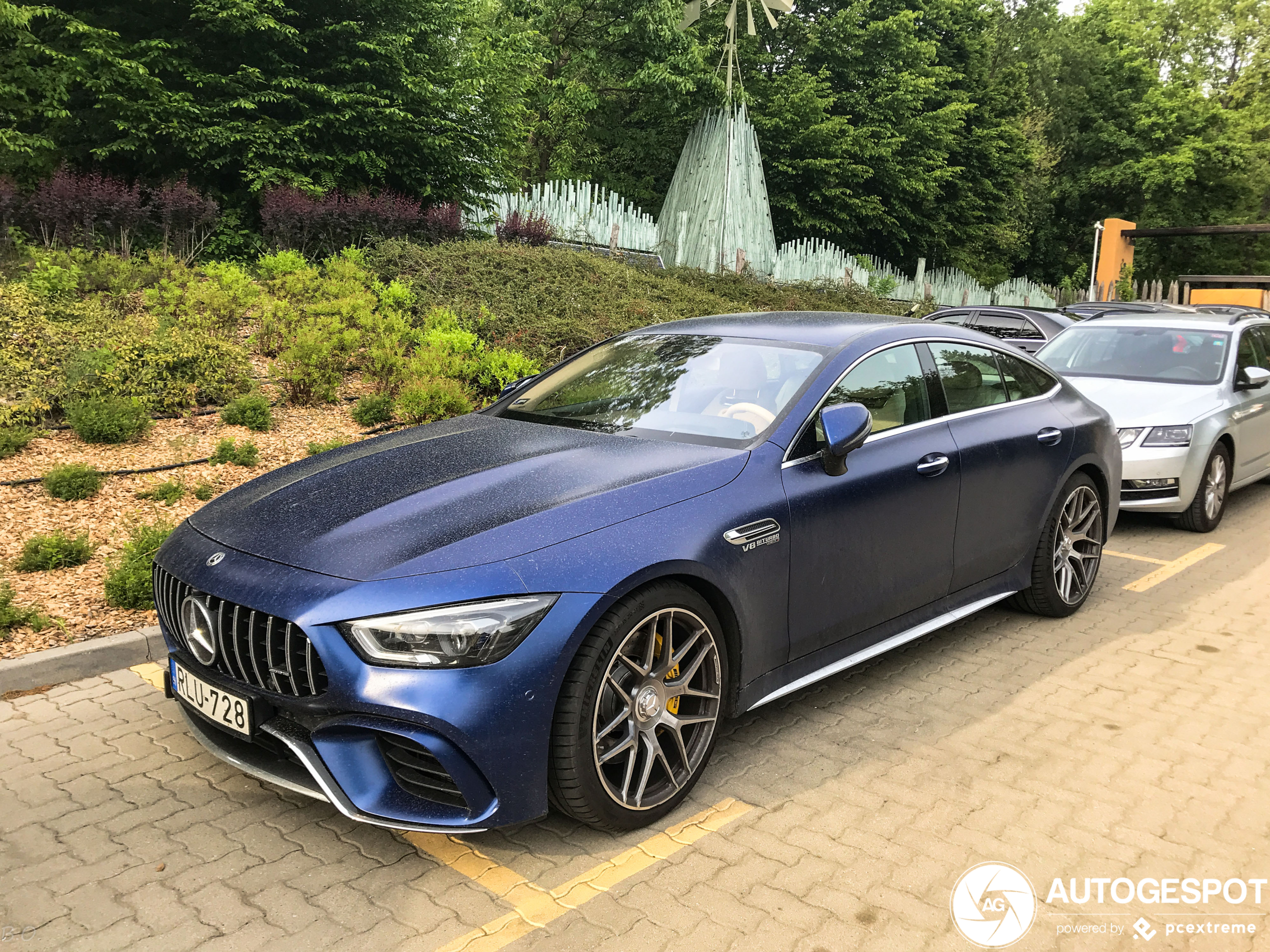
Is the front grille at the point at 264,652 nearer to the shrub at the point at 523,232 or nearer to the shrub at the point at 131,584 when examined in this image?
the shrub at the point at 131,584

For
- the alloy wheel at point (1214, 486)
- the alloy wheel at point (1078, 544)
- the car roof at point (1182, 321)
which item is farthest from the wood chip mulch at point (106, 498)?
the car roof at point (1182, 321)

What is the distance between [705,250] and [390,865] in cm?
1756

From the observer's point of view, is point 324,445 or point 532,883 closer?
point 532,883

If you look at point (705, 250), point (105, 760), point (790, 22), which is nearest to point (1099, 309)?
point (705, 250)

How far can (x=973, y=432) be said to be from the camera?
4.69m

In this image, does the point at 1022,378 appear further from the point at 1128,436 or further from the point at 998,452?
the point at 1128,436

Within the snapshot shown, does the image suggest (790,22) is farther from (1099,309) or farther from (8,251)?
(8,251)

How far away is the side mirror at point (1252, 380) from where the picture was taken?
7957 mm

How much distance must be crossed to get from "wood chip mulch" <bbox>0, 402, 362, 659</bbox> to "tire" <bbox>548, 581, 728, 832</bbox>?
9.50ft

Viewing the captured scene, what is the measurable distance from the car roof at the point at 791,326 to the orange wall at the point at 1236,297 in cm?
2887

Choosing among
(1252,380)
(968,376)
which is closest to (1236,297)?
(1252,380)

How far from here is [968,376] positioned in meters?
4.87

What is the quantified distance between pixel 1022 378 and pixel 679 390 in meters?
2.22

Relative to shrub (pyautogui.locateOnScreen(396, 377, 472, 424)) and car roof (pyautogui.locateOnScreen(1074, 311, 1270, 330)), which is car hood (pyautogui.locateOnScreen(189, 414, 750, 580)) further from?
car roof (pyautogui.locateOnScreen(1074, 311, 1270, 330))
